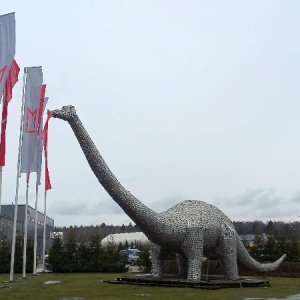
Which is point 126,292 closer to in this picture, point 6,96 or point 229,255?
point 229,255

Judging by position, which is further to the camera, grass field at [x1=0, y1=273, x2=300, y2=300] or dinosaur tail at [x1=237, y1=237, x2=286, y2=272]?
dinosaur tail at [x1=237, y1=237, x2=286, y2=272]

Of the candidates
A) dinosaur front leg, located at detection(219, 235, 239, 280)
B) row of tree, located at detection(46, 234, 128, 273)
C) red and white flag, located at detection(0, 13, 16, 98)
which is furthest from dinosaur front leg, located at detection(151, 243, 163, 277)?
row of tree, located at detection(46, 234, 128, 273)

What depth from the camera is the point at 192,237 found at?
16.1 m

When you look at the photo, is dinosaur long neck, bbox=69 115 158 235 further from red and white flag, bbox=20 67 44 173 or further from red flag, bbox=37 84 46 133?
red flag, bbox=37 84 46 133

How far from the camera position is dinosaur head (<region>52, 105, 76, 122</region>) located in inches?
534

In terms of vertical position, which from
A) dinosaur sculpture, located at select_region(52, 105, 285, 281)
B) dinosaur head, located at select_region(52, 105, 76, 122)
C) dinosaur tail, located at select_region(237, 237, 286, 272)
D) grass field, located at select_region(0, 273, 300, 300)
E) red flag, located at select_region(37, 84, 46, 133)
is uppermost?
red flag, located at select_region(37, 84, 46, 133)

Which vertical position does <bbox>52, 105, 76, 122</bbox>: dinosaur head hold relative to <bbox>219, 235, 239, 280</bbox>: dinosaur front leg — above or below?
above

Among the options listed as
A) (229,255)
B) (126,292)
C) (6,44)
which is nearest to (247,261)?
(229,255)

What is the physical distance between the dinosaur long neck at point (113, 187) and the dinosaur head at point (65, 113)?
13 cm

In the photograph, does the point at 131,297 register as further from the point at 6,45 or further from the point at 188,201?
the point at 6,45

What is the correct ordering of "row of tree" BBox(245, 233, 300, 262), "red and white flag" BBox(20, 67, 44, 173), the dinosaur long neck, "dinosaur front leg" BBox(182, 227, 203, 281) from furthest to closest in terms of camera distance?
"row of tree" BBox(245, 233, 300, 262)
"red and white flag" BBox(20, 67, 44, 173)
"dinosaur front leg" BBox(182, 227, 203, 281)
the dinosaur long neck

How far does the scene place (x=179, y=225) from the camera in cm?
1608

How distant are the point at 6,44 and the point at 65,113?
9.91ft

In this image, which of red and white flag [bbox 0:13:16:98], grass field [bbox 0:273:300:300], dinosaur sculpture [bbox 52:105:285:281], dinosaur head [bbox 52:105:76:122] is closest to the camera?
grass field [bbox 0:273:300:300]
